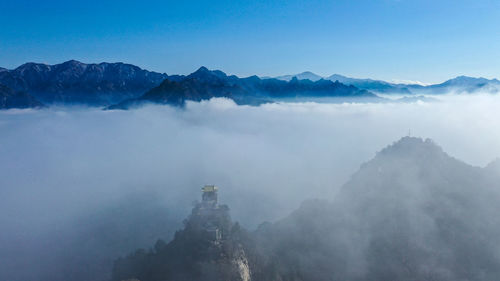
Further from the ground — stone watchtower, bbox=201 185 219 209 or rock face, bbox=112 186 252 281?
stone watchtower, bbox=201 185 219 209

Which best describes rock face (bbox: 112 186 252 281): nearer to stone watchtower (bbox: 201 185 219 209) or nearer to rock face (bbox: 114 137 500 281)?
stone watchtower (bbox: 201 185 219 209)

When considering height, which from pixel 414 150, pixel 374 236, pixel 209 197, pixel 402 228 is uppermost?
pixel 414 150

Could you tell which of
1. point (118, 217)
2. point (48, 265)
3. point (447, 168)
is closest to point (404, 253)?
point (447, 168)

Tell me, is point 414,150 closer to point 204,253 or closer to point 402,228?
point 402,228

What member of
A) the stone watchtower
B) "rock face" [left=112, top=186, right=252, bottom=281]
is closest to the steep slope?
"rock face" [left=112, top=186, right=252, bottom=281]

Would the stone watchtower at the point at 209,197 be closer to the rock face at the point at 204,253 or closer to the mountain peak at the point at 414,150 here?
the rock face at the point at 204,253

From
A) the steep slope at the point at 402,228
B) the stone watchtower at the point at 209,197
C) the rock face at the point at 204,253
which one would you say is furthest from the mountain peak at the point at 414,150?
the stone watchtower at the point at 209,197

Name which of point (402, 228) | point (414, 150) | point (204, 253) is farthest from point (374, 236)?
point (204, 253)

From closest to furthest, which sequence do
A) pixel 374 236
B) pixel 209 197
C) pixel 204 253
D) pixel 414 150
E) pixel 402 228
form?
pixel 204 253
pixel 209 197
pixel 402 228
pixel 374 236
pixel 414 150
